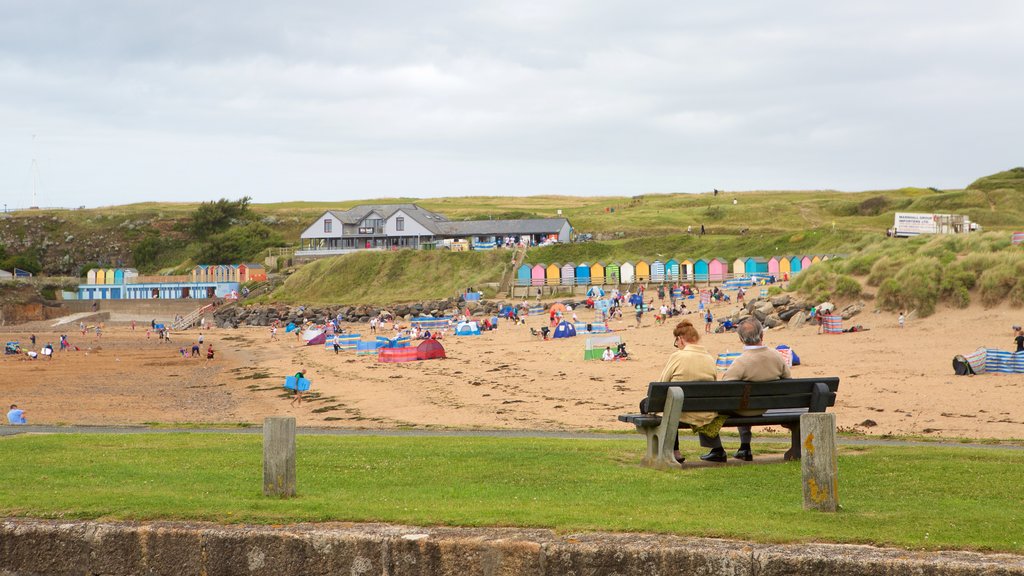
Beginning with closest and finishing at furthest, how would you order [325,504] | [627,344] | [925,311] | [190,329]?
[325,504] → [925,311] → [627,344] → [190,329]

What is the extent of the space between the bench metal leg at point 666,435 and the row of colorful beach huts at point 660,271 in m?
59.7

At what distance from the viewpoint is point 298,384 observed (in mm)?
30844

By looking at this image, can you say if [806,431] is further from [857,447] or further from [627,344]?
[627,344]

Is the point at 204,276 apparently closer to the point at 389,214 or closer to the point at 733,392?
the point at 389,214

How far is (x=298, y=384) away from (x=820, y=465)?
24410 mm

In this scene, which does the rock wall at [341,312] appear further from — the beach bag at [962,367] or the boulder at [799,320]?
the beach bag at [962,367]

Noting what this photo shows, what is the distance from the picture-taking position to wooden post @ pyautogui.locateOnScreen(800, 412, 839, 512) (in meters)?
8.37

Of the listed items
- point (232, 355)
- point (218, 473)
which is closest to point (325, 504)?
point (218, 473)

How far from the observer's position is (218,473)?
11188 mm

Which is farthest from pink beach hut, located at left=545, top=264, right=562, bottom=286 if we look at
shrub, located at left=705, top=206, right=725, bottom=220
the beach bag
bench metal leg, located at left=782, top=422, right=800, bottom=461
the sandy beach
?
bench metal leg, located at left=782, top=422, right=800, bottom=461

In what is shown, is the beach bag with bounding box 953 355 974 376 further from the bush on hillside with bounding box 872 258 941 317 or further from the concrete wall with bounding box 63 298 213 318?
the concrete wall with bounding box 63 298 213 318

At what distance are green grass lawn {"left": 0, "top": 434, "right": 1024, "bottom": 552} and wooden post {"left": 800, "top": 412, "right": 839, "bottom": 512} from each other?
189 millimetres

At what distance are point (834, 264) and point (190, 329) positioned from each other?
53009 millimetres

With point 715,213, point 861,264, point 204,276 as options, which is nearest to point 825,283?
point 861,264
